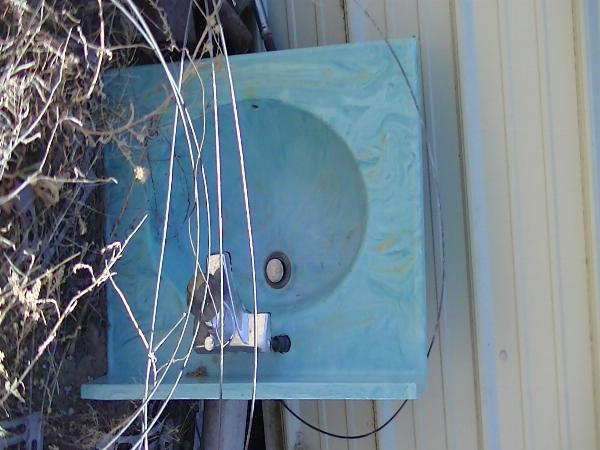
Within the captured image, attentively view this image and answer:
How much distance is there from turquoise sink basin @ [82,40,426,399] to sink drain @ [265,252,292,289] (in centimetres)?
1

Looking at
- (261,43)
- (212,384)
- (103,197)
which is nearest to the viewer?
(212,384)

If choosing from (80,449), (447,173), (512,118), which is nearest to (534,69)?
(512,118)

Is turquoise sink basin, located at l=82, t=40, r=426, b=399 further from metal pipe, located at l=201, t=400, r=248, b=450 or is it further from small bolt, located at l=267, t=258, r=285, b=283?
metal pipe, located at l=201, t=400, r=248, b=450

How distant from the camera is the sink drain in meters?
1.57

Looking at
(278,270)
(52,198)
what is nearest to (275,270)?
(278,270)

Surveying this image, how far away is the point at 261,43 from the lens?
1.75 meters

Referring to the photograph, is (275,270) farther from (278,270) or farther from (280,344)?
(280,344)

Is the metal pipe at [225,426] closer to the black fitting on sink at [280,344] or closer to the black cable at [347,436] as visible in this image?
the black cable at [347,436]

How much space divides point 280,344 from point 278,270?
22cm

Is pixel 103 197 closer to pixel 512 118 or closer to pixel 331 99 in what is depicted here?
pixel 331 99

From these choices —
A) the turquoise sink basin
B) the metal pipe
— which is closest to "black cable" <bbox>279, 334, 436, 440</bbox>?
the metal pipe

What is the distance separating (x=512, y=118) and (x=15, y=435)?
41.6 inches

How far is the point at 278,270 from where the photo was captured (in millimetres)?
1575

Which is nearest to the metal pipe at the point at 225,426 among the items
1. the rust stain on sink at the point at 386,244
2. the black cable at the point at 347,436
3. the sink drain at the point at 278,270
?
the black cable at the point at 347,436
